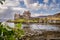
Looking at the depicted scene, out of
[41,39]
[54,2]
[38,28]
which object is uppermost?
[54,2]

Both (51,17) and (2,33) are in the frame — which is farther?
(51,17)

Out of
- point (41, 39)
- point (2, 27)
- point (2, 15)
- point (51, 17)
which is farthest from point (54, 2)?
point (2, 27)

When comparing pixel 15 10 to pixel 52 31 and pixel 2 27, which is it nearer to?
pixel 52 31

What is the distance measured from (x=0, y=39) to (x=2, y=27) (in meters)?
0.11

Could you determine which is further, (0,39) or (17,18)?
(17,18)

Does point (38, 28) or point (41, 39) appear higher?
point (38, 28)

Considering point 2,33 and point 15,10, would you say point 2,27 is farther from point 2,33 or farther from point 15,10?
point 15,10

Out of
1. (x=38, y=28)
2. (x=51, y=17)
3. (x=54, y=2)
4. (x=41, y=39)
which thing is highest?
(x=54, y=2)

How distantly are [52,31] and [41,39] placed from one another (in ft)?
0.74

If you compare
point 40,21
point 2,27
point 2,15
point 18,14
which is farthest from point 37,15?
point 2,27

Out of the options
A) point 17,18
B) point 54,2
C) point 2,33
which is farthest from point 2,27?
point 54,2

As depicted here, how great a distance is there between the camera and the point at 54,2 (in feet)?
9.16

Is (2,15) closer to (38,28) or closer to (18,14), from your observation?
(18,14)

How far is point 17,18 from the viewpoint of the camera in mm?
2742
